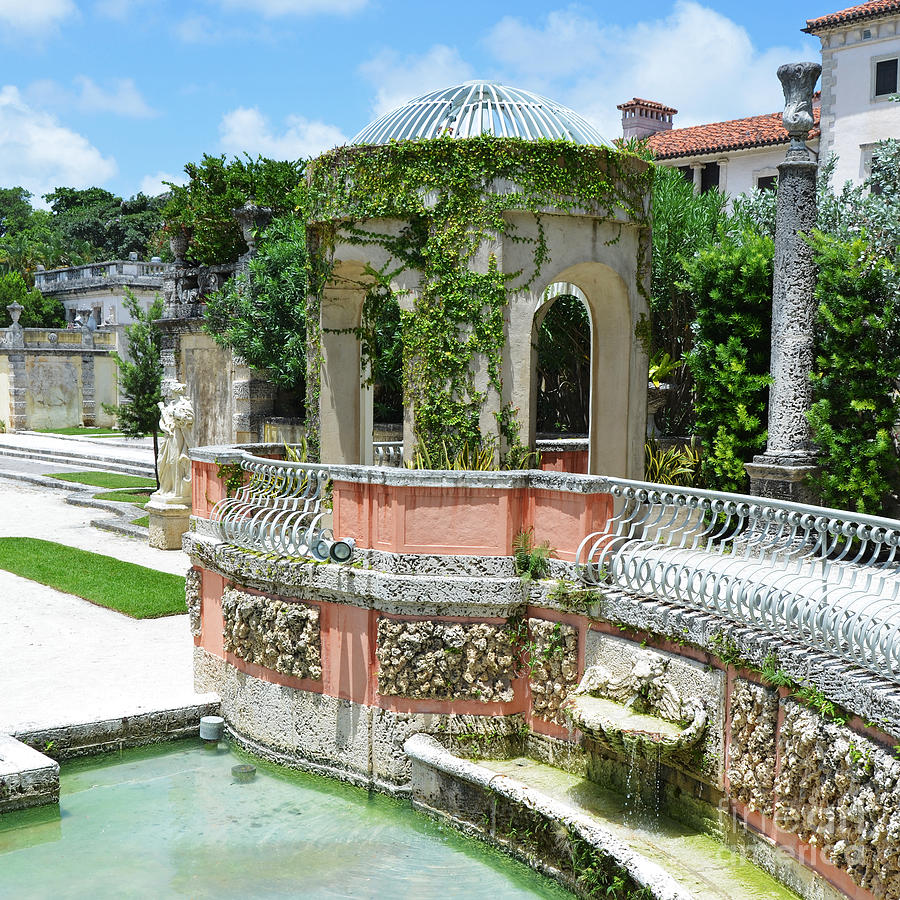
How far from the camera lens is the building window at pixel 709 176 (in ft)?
97.5

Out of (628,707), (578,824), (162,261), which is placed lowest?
(578,824)

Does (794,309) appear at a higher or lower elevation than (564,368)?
higher

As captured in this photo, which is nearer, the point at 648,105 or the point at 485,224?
the point at 485,224

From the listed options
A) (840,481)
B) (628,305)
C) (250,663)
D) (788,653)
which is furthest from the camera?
(840,481)

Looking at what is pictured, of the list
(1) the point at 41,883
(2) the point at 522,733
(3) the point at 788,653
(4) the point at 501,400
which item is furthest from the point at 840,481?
(1) the point at 41,883

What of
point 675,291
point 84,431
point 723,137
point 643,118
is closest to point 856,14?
point 723,137

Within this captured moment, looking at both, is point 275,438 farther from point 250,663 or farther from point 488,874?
point 488,874

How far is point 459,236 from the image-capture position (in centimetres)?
957

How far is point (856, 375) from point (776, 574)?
17.3 feet

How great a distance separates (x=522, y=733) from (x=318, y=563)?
2.19 metres

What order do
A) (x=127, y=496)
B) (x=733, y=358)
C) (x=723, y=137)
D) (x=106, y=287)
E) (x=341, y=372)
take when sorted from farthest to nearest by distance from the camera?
1. (x=106, y=287)
2. (x=723, y=137)
3. (x=127, y=496)
4. (x=733, y=358)
5. (x=341, y=372)

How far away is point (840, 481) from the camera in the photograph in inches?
485

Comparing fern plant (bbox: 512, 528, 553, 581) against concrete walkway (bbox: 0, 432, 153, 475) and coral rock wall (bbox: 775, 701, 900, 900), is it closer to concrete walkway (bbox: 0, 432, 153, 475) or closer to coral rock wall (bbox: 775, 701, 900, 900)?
coral rock wall (bbox: 775, 701, 900, 900)

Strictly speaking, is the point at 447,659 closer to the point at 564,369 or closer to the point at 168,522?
the point at 168,522
